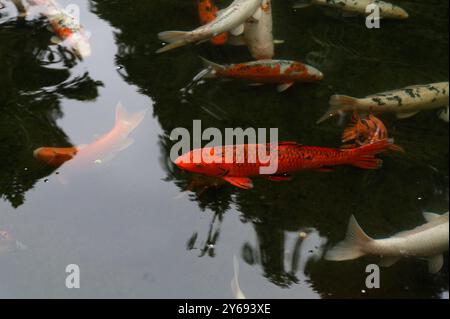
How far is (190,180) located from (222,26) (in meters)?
1.23

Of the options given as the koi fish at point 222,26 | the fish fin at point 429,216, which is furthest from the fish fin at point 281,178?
the koi fish at point 222,26

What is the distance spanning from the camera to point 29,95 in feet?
12.0

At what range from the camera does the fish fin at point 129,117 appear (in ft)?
11.0

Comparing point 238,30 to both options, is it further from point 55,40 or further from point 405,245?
point 405,245

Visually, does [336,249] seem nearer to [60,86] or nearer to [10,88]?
[60,86]

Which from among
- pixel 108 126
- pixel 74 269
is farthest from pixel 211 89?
pixel 74 269

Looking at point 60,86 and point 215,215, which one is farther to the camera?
point 60,86

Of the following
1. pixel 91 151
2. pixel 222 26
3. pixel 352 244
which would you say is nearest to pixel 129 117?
pixel 91 151

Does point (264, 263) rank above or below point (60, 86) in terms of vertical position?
below

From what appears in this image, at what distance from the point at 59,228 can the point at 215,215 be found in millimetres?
904

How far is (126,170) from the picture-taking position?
3.15 m

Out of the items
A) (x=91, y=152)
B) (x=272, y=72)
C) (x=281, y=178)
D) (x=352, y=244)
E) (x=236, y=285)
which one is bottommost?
(x=236, y=285)
